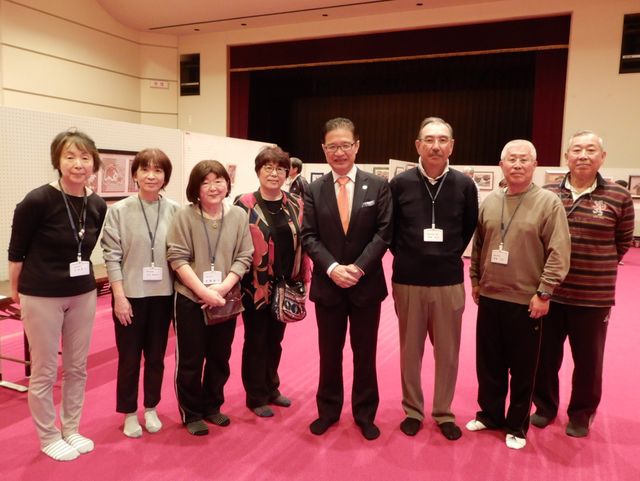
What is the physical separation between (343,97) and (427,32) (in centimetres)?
373

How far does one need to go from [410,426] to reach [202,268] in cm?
137

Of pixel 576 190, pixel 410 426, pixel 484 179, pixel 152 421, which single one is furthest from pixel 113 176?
pixel 484 179

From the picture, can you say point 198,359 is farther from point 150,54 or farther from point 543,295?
point 150,54

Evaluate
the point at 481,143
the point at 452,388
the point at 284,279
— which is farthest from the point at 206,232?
the point at 481,143

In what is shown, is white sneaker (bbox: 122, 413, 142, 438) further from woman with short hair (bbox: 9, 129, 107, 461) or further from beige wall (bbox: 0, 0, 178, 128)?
beige wall (bbox: 0, 0, 178, 128)

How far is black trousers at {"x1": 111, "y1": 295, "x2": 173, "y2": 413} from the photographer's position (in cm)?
245

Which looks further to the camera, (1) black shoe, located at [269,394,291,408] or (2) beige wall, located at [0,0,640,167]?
(2) beige wall, located at [0,0,640,167]

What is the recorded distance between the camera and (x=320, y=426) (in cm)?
261

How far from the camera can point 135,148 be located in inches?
179

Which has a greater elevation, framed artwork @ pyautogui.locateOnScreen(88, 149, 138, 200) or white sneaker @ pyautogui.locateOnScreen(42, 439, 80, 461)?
framed artwork @ pyautogui.locateOnScreen(88, 149, 138, 200)

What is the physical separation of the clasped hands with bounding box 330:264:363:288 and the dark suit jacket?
A: 0.04m

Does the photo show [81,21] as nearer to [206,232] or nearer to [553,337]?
[206,232]

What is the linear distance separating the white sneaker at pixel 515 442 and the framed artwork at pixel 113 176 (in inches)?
139

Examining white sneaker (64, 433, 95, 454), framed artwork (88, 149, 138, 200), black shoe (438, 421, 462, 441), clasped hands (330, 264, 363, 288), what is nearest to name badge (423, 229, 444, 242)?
clasped hands (330, 264, 363, 288)
